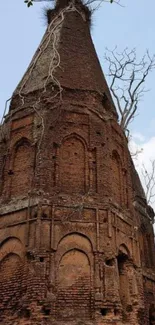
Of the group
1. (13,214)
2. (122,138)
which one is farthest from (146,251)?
(13,214)

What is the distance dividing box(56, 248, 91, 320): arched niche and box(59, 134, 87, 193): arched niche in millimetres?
2008

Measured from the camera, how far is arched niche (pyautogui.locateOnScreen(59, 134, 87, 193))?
1259cm

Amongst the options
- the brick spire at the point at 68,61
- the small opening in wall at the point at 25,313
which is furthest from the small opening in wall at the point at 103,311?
the brick spire at the point at 68,61

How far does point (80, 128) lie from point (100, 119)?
886mm

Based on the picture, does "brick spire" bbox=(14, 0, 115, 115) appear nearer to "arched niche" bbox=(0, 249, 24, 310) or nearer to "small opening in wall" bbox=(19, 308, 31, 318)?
"arched niche" bbox=(0, 249, 24, 310)

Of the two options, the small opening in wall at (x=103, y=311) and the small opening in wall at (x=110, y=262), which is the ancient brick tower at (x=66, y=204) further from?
the small opening in wall at (x=110, y=262)

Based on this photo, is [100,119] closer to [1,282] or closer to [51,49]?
[51,49]

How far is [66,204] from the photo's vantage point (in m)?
12.0

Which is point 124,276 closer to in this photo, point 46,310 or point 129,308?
point 129,308

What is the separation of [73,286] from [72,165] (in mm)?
3682

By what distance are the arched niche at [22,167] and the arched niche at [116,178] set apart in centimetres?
262

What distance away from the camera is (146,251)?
61.8 feet

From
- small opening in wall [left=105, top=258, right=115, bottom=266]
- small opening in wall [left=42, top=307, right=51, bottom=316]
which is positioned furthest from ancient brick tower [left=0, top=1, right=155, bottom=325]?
small opening in wall [left=105, top=258, right=115, bottom=266]

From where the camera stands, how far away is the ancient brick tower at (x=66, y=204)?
10.8 metres
